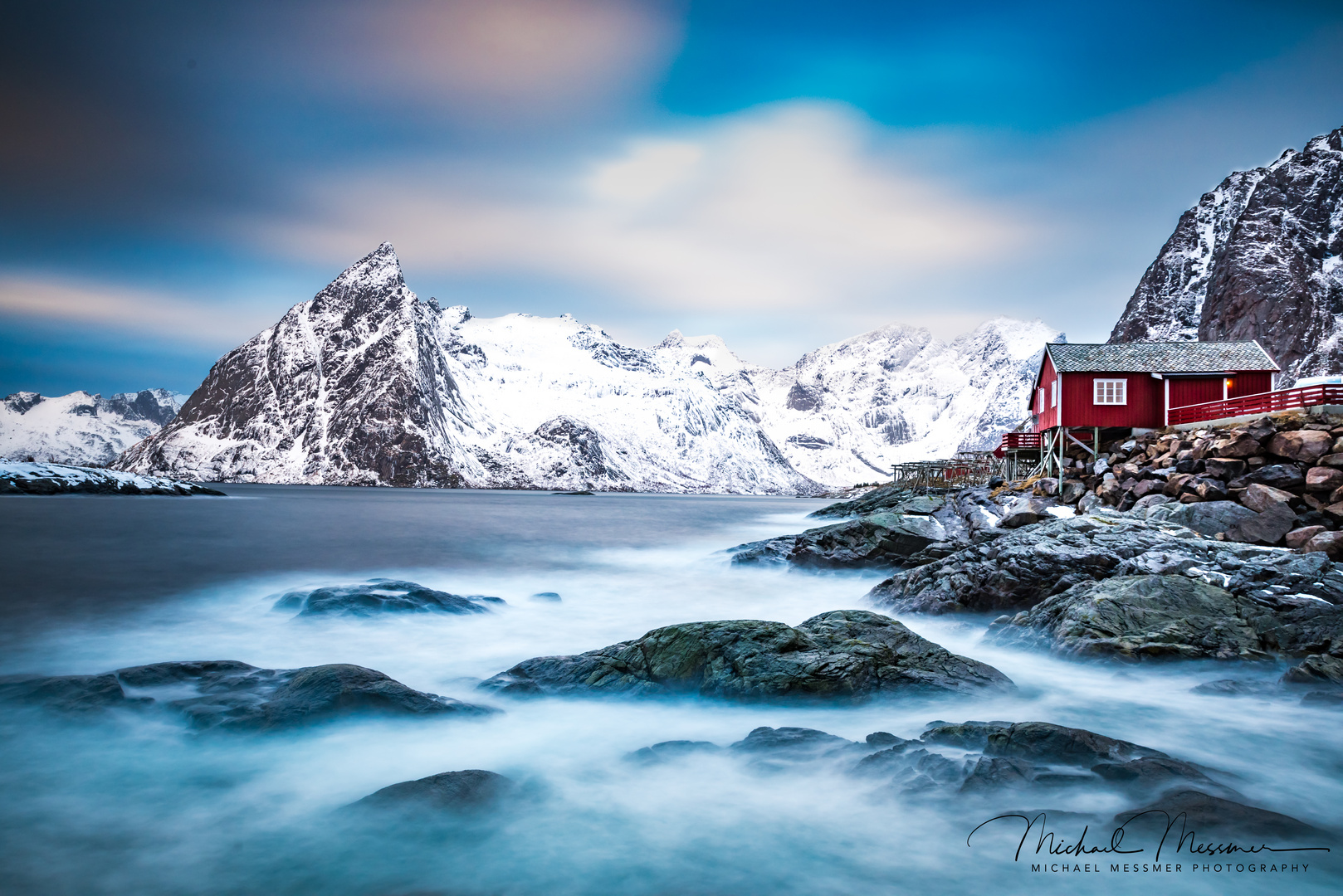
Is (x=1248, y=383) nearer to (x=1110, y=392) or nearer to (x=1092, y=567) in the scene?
(x=1110, y=392)

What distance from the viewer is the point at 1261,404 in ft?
73.5

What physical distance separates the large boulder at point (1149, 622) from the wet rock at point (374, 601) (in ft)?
36.8

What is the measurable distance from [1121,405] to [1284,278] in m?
81.8

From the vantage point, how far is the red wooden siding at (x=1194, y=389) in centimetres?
2767

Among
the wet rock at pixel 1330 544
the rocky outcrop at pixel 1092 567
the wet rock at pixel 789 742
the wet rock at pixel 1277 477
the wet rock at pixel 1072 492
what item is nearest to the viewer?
the wet rock at pixel 789 742

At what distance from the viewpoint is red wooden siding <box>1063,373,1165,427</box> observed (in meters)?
28.2

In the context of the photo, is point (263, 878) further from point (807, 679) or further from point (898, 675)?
point (898, 675)

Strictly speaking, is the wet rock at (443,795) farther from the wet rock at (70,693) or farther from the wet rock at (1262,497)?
the wet rock at (1262,497)

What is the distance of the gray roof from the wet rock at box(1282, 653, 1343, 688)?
71.6ft

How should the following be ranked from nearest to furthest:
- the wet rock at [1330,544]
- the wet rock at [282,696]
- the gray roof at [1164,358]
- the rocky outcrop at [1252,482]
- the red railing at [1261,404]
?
the wet rock at [282,696], the wet rock at [1330,544], the rocky outcrop at [1252,482], the red railing at [1261,404], the gray roof at [1164,358]

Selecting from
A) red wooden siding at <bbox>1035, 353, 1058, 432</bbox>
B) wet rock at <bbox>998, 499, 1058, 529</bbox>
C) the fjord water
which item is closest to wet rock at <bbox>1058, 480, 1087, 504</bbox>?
wet rock at <bbox>998, 499, 1058, 529</bbox>

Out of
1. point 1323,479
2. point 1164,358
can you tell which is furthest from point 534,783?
point 1164,358

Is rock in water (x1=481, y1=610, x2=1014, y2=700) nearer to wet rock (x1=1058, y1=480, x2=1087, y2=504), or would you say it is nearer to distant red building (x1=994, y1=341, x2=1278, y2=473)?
wet rock (x1=1058, y1=480, x2=1087, y2=504)

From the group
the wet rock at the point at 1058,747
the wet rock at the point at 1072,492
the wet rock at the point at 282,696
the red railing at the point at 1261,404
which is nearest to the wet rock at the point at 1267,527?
the red railing at the point at 1261,404
